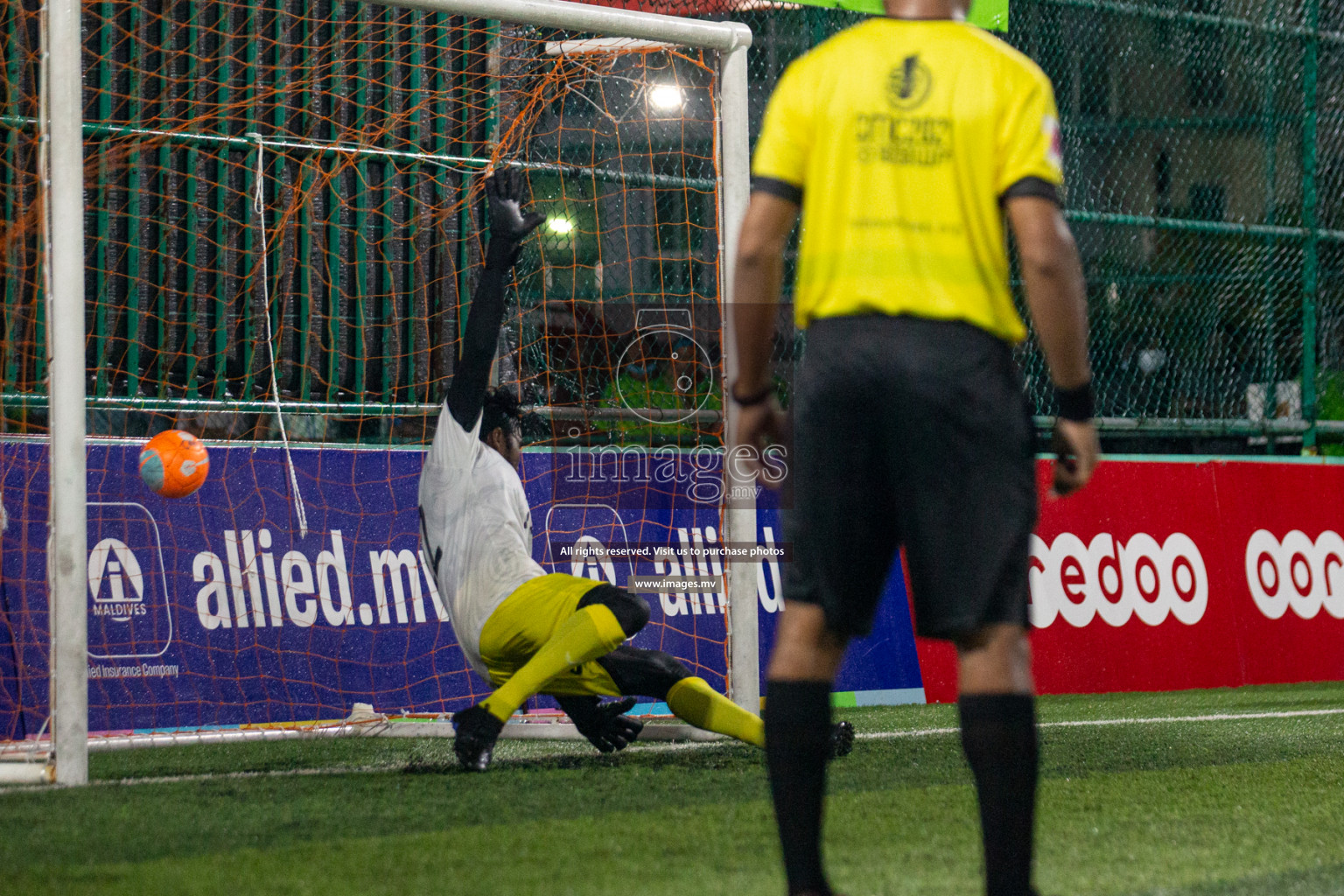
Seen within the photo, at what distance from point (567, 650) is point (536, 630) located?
21cm

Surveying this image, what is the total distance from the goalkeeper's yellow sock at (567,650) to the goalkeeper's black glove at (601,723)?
15.5 inches

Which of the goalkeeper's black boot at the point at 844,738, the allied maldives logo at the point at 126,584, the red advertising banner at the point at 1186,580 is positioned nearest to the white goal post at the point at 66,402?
the allied maldives logo at the point at 126,584

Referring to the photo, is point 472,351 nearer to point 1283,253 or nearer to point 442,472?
point 442,472

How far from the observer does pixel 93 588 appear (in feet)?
20.3

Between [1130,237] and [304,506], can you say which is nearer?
[304,506]

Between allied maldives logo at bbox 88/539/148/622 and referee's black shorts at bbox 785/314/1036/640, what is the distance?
13.9 ft

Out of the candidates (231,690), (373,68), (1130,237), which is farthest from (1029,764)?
(1130,237)

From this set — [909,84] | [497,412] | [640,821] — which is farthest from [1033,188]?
[497,412]

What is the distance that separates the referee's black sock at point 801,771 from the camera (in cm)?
265

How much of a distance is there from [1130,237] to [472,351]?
20.1 ft

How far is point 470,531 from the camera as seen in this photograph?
5.29 meters

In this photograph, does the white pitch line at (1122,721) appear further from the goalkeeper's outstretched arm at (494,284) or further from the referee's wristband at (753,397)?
the referee's wristband at (753,397)

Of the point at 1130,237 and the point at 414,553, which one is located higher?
the point at 1130,237

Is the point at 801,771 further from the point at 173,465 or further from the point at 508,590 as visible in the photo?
the point at 173,465
